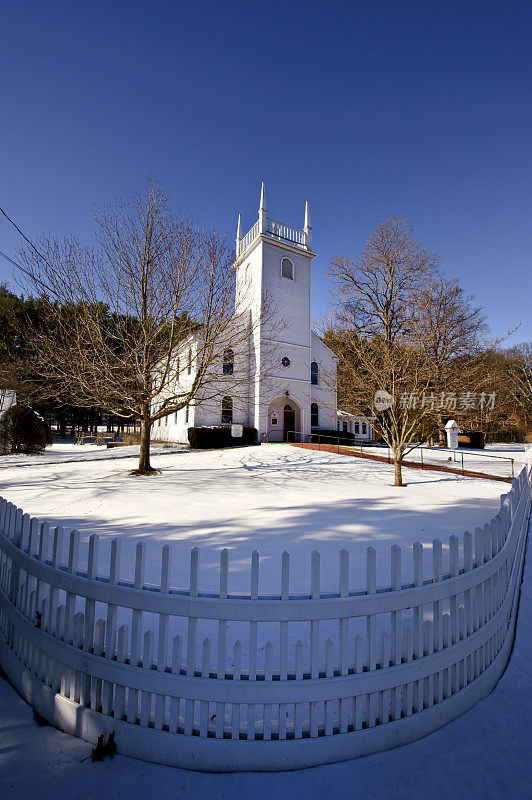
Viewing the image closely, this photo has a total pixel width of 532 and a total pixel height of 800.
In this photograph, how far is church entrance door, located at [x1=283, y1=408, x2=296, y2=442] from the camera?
26.3 meters

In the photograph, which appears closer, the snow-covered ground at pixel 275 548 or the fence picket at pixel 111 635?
the snow-covered ground at pixel 275 548

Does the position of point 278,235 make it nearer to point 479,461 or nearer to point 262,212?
point 262,212

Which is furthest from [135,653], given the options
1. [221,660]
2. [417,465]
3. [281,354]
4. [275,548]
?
[281,354]

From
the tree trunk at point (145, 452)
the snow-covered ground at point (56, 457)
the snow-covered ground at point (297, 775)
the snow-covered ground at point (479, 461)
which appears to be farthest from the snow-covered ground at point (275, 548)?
the snow-covered ground at point (479, 461)

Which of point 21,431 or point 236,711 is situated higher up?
point 21,431

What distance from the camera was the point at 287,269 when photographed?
85.6ft

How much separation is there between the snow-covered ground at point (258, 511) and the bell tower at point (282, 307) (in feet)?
36.4

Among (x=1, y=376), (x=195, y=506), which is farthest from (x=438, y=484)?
(x=1, y=376)

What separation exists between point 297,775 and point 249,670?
67cm

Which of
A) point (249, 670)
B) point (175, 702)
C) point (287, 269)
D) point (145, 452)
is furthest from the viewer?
point (287, 269)

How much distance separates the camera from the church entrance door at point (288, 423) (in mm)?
26266

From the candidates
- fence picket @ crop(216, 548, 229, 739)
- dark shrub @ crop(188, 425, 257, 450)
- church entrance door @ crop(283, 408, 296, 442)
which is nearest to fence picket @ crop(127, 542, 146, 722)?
fence picket @ crop(216, 548, 229, 739)

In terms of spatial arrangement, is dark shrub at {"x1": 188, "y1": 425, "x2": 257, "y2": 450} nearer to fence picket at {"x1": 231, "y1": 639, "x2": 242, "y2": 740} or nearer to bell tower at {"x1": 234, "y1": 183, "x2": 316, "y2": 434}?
bell tower at {"x1": 234, "y1": 183, "x2": 316, "y2": 434}

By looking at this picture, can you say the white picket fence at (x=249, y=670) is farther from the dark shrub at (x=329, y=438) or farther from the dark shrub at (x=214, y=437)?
the dark shrub at (x=329, y=438)
